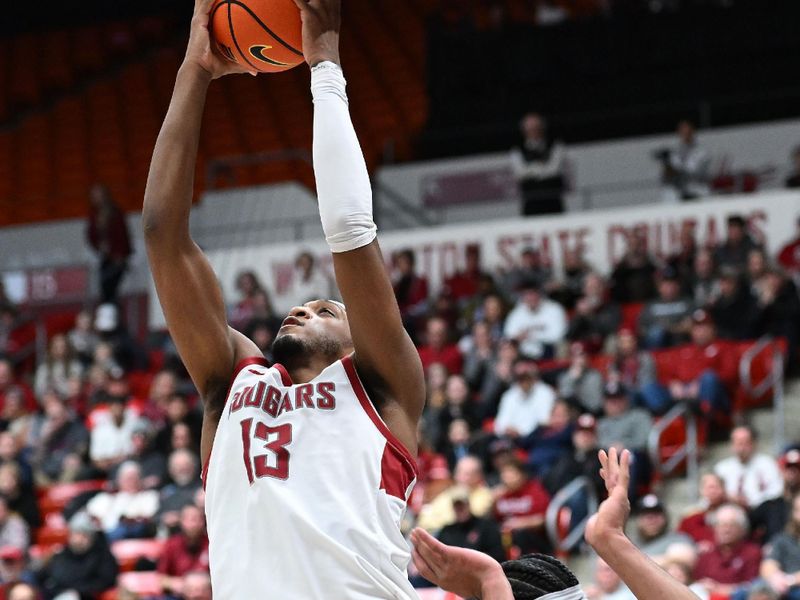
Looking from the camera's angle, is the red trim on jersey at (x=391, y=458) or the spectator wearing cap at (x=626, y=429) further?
the spectator wearing cap at (x=626, y=429)

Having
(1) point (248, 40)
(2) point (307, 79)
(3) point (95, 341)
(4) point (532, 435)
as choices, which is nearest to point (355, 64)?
(2) point (307, 79)

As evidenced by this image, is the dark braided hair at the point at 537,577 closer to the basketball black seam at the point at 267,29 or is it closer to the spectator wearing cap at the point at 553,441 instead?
the basketball black seam at the point at 267,29

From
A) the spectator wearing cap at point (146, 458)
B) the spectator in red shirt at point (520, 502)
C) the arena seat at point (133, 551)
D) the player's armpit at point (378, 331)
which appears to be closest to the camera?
the player's armpit at point (378, 331)

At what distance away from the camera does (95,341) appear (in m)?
14.3

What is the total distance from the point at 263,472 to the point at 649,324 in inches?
362

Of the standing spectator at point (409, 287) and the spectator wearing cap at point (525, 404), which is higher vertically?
the standing spectator at point (409, 287)

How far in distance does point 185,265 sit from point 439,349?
9.23 meters

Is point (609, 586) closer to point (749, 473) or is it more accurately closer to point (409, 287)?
point (749, 473)

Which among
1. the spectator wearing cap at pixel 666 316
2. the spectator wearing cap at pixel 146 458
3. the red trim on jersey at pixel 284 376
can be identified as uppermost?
the red trim on jersey at pixel 284 376

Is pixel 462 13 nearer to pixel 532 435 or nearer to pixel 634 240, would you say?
pixel 634 240

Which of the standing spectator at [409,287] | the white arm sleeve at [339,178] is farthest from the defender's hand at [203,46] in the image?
the standing spectator at [409,287]

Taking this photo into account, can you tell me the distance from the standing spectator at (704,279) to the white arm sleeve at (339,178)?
911 centimetres

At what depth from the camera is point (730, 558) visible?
812cm

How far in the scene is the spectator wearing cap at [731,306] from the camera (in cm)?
1100
